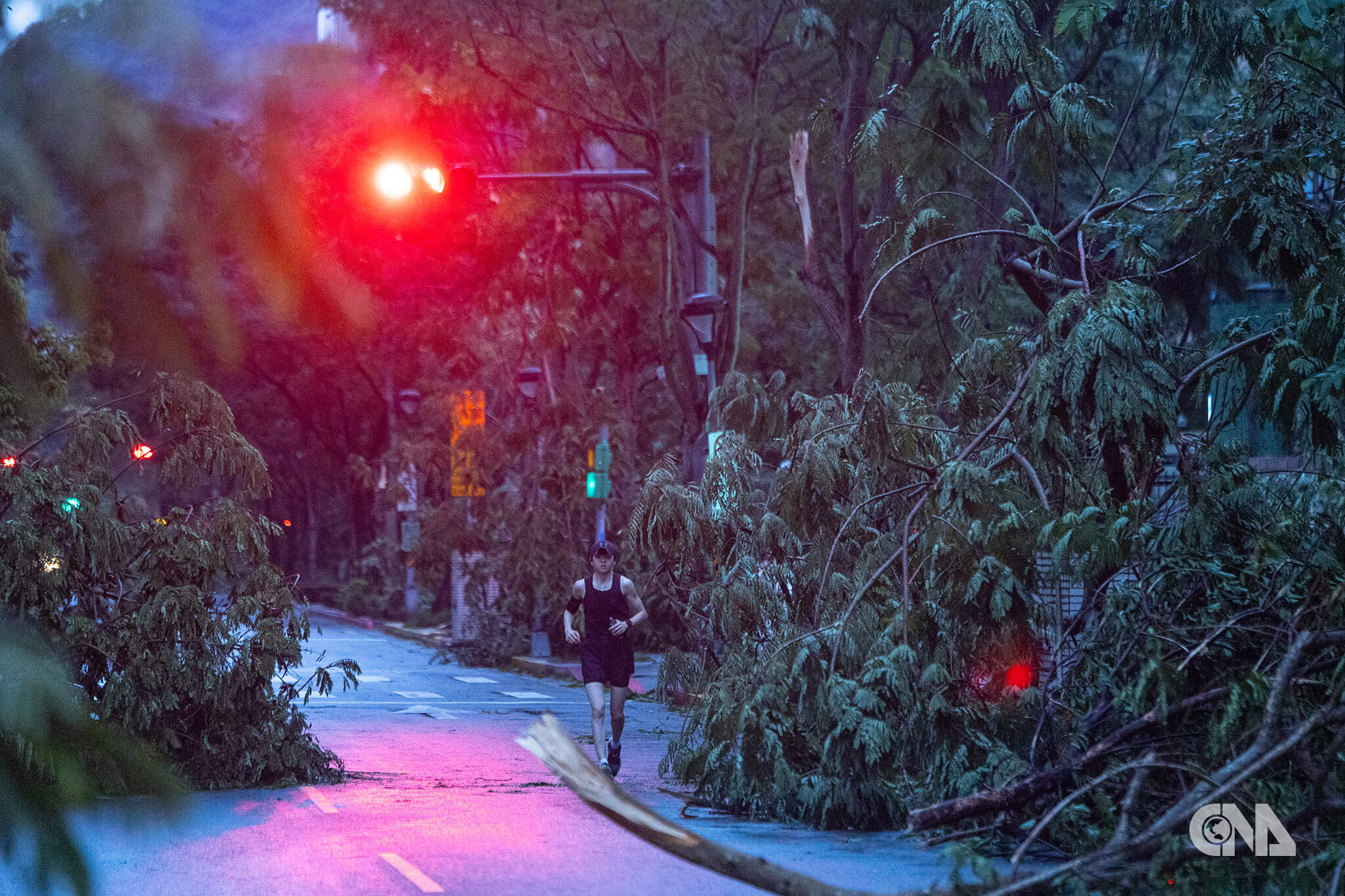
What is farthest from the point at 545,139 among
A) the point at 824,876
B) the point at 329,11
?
the point at 329,11

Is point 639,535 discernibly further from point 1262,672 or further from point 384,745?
point 1262,672

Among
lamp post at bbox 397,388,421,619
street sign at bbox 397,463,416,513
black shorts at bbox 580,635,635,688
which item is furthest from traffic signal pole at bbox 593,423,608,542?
lamp post at bbox 397,388,421,619

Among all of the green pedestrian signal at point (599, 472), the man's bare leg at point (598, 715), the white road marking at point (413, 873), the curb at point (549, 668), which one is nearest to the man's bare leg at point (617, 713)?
the man's bare leg at point (598, 715)

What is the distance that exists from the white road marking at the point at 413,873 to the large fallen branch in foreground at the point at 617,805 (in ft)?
14.8

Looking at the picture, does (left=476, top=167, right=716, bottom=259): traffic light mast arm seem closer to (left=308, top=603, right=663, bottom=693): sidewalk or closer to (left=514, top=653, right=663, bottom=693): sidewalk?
(left=308, top=603, right=663, bottom=693): sidewalk

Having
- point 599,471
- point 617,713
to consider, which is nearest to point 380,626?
point 599,471

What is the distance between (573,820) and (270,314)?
9.35 metres

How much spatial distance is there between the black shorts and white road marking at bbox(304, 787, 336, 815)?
8.03 ft

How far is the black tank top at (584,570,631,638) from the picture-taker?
42.3 ft

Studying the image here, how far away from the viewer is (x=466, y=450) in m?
27.4

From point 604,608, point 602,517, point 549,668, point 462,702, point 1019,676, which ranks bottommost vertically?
point 462,702

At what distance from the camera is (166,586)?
38.0ft

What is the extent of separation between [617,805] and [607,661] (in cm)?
991

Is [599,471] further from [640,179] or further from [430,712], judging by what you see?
[640,179]
